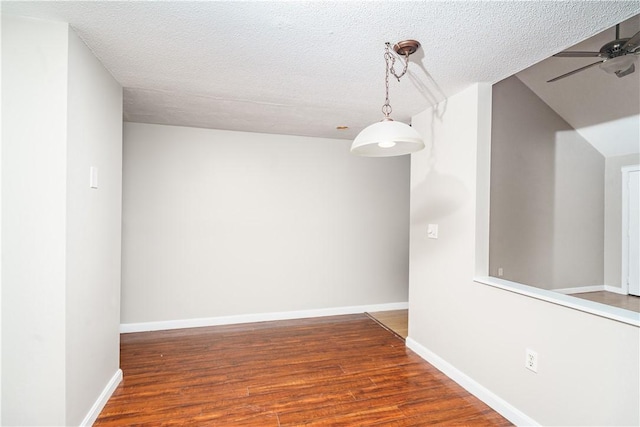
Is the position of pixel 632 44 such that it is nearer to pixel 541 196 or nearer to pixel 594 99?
pixel 594 99

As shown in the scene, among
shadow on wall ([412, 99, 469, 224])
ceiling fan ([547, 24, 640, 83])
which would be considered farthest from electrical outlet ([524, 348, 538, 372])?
ceiling fan ([547, 24, 640, 83])

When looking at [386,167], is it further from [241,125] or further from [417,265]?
[241,125]

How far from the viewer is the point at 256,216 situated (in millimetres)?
3912

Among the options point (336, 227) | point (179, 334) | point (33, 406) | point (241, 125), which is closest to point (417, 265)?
point (336, 227)

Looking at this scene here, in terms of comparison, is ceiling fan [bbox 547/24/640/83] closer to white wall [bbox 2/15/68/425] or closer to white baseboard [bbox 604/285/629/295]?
white wall [bbox 2/15/68/425]

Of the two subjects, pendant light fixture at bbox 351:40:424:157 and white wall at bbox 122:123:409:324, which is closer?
pendant light fixture at bbox 351:40:424:157

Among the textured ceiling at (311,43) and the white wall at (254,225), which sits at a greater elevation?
the textured ceiling at (311,43)

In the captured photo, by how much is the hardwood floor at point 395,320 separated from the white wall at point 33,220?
2944mm

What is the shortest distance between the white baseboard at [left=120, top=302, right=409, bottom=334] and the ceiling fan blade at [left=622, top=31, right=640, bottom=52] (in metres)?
3.40

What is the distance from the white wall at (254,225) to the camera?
3.57 meters

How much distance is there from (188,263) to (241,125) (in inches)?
66.2

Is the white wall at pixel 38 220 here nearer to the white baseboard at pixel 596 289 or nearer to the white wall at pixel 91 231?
the white wall at pixel 91 231

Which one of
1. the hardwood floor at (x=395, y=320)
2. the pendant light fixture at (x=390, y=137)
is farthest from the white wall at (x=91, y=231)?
the hardwood floor at (x=395, y=320)

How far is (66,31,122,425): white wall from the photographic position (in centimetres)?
171
